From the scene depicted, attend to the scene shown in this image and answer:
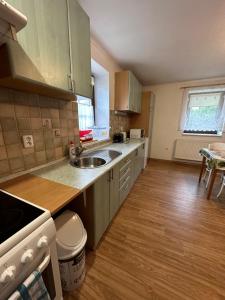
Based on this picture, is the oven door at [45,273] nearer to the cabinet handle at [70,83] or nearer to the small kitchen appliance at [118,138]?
the cabinet handle at [70,83]

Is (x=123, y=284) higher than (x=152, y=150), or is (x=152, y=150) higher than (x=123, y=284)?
(x=152, y=150)

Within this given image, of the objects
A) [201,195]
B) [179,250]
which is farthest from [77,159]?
[201,195]

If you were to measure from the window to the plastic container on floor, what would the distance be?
3868mm

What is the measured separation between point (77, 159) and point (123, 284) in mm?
1200

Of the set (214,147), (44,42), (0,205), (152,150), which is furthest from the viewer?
(152,150)

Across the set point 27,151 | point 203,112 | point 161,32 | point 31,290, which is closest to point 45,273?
point 31,290

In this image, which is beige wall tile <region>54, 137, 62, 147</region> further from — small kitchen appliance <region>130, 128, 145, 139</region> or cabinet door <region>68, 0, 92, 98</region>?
small kitchen appliance <region>130, 128, 145, 139</region>

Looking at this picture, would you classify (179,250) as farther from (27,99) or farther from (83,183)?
(27,99)

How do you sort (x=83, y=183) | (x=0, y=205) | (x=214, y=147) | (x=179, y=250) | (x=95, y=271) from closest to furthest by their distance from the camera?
(x=0, y=205) < (x=83, y=183) < (x=95, y=271) < (x=179, y=250) < (x=214, y=147)

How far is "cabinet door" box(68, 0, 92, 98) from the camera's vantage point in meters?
1.06

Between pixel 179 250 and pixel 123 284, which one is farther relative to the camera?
pixel 179 250

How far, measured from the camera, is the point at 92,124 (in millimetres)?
2604

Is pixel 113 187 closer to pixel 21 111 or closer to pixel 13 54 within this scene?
pixel 21 111

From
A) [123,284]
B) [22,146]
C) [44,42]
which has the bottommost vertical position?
[123,284]
